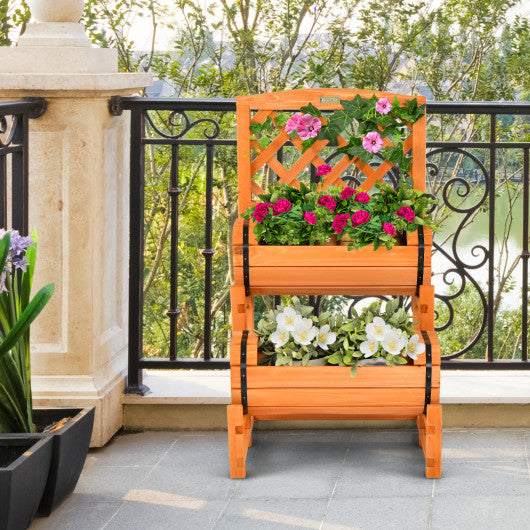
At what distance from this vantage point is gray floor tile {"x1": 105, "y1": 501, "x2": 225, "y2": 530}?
280cm

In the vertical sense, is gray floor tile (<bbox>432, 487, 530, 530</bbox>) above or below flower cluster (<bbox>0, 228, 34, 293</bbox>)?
below

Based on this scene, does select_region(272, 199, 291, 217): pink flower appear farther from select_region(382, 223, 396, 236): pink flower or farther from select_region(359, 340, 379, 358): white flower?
select_region(359, 340, 379, 358): white flower

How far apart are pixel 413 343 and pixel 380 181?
554 millimetres

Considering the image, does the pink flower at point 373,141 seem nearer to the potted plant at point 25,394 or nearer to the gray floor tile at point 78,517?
the potted plant at point 25,394

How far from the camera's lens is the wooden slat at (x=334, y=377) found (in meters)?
3.13

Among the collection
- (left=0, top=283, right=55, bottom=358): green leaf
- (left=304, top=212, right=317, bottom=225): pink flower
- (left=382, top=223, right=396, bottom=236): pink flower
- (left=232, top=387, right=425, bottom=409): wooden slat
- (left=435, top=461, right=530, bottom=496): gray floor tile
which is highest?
(left=304, top=212, right=317, bottom=225): pink flower

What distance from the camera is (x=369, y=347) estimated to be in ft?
10.4

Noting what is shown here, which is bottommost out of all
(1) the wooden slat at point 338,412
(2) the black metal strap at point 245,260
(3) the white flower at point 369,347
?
(1) the wooden slat at point 338,412

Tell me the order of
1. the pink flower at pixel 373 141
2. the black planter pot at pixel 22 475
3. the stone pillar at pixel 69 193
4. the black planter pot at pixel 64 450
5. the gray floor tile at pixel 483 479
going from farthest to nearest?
the stone pillar at pixel 69 193, the pink flower at pixel 373 141, the gray floor tile at pixel 483 479, the black planter pot at pixel 64 450, the black planter pot at pixel 22 475

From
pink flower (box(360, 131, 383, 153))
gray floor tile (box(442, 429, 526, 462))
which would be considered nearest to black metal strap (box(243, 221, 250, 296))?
pink flower (box(360, 131, 383, 153))

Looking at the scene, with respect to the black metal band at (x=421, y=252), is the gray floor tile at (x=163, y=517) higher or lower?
lower

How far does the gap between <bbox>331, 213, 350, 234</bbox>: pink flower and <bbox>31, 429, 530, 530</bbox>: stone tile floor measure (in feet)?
2.69

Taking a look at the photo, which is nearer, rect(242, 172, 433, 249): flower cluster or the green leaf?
the green leaf

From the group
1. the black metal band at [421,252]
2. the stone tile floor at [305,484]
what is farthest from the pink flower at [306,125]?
the stone tile floor at [305,484]
